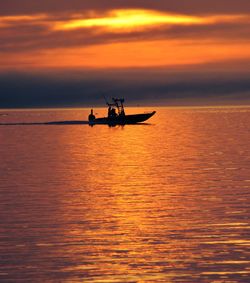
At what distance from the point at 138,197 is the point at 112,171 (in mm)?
18174

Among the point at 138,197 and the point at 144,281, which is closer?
the point at 144,281

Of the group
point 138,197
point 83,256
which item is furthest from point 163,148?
point 83,256

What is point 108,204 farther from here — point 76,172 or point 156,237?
point 76,172

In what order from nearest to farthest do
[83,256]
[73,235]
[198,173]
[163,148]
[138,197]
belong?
[83,256]
[73,235]
[138,197]
[198,173]
[163,148]

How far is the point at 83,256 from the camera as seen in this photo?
2423cm

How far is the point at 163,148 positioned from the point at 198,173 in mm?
36782

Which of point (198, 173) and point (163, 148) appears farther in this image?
point (163, 148)

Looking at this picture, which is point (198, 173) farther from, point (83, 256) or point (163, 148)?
point (163, 148)

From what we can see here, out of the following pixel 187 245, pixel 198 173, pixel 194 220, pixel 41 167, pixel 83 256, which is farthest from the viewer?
pixel 41 167

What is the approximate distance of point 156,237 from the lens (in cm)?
2717

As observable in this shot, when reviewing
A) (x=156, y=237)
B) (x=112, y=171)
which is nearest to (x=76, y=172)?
(x=112, y=171)

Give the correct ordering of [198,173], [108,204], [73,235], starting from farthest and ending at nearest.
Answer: [198,173], [108,204], [73,235]

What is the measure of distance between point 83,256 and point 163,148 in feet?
218

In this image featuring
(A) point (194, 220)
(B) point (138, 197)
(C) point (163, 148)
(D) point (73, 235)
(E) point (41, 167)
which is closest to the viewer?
(D) point (73, 235)
